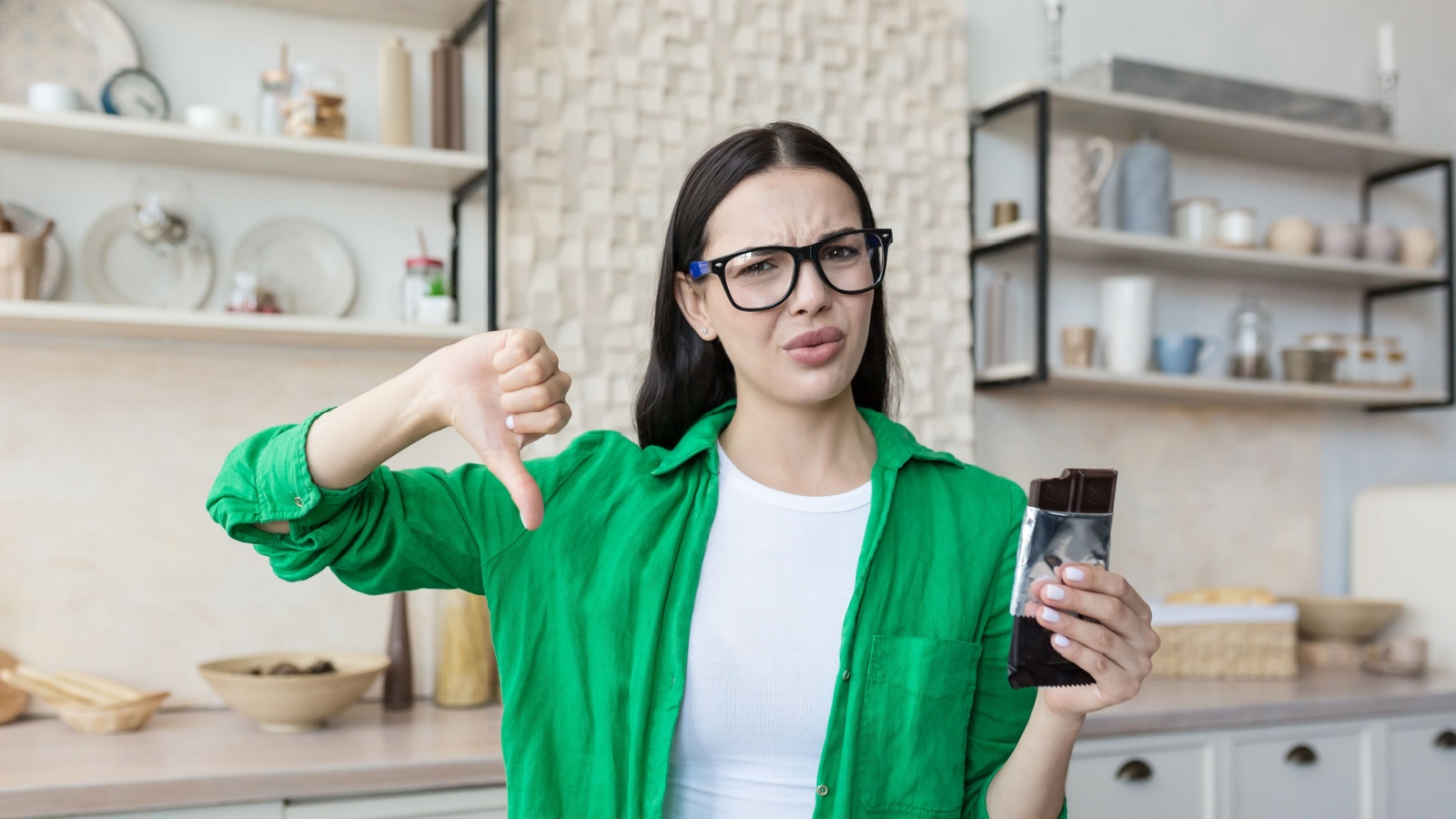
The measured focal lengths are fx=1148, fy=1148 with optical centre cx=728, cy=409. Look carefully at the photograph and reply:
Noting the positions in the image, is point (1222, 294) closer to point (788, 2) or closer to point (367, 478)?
point (788, 2)

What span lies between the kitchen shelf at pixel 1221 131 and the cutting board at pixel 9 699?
2.31 m

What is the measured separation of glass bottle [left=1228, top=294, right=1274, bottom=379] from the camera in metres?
2.86

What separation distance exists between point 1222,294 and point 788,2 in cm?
139

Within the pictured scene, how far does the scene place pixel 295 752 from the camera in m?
1.79

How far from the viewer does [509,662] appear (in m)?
1.19

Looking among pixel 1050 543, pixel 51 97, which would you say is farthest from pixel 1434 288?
pixel 51 97

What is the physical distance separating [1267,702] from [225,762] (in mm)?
1923

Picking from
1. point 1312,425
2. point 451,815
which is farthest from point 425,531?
point 1312,425

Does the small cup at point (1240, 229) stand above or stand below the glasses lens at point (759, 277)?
above

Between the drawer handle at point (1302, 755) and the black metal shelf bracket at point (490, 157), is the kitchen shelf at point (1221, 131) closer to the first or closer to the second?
the black metal shelf bracket at point (490, 157)

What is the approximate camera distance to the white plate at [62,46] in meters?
2.01

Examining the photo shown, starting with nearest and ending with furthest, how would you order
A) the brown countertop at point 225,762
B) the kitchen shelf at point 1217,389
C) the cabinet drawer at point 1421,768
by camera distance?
1. the brown countertop at point 225,762
2. the cabinet drawer at point 1421,768
3. the kitchen shelf at point 1217,389

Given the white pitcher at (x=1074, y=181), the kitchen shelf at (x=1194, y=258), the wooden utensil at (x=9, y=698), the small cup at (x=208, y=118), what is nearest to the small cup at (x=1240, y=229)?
the kitchen shelf at (x=1194, y=258)

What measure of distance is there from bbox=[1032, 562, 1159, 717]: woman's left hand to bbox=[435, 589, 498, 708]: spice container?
1381 millimetres
